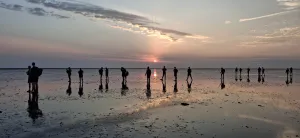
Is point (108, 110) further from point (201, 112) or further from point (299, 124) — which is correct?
point (299, 124)

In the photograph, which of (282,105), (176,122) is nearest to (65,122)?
(176,122)

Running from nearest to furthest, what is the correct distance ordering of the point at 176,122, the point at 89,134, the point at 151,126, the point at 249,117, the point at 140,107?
the point at 89,134
the point at 151,126
the point at 176,122
the point at 249,117
the point at 140,107

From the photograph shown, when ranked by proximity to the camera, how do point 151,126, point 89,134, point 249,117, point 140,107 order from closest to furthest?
point 89,134, point 151,126, point 249,117, point 140,107

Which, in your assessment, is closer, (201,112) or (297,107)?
(201,112)

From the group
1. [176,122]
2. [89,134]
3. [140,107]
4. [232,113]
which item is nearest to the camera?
[89,134]

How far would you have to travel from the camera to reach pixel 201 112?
17188 mm

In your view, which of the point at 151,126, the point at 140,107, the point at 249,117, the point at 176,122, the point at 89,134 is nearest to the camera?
the point at 89,134

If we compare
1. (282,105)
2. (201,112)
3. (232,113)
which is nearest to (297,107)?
(282,105)

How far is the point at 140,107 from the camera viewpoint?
19172 mm

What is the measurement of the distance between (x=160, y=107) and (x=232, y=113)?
4.97 m

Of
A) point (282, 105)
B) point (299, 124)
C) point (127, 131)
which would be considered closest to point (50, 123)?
point (127, 131)

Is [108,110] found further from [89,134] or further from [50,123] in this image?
[89,134]

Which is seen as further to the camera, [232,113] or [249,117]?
[232,113]

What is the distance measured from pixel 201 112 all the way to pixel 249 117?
2.89 meters
